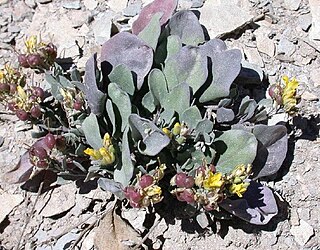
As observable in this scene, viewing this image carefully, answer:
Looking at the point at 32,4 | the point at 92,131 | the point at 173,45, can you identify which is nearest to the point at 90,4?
the point at 32,4

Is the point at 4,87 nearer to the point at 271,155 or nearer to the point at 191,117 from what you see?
the point at 191,117

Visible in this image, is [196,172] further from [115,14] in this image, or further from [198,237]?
[115,14]

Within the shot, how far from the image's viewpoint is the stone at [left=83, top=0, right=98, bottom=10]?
13.0 feet

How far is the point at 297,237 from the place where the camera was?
3.26m

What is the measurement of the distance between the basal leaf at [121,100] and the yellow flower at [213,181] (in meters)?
0.52

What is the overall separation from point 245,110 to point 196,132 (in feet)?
1.13

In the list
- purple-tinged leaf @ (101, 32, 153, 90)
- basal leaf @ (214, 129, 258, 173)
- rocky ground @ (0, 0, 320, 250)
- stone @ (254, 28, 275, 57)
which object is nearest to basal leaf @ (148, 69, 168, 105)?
purple-tinged leaf @ (101, 32, 153, 90)

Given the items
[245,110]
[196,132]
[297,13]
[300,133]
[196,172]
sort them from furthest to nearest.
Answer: [297,13], [300,133], [245,110], [196,132], [196,172]

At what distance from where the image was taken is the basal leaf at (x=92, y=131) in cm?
292

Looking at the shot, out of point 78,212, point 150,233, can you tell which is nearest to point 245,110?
point 150,233

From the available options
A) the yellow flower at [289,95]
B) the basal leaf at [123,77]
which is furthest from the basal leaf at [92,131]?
the yellow flower at [289,95]

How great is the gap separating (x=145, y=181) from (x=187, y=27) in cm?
103

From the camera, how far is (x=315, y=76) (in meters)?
3.67

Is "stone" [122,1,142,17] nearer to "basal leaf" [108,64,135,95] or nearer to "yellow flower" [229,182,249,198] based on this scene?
"basal leaf" [108,64,135,95]
